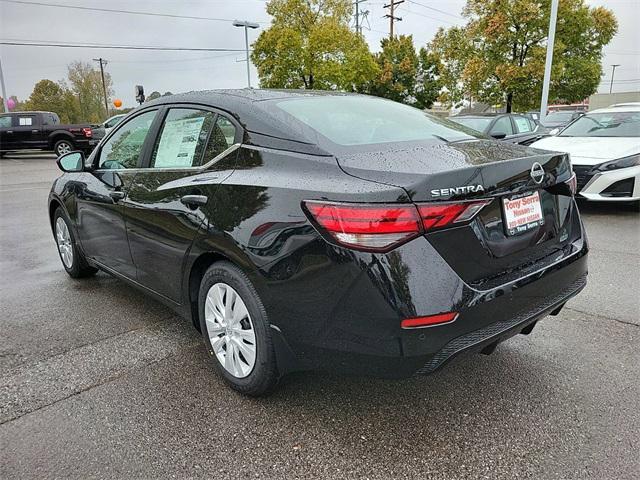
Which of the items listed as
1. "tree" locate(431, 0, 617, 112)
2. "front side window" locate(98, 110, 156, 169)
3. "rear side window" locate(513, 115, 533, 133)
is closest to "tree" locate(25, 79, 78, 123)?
"tree" locate(431, 0, 617, 112)

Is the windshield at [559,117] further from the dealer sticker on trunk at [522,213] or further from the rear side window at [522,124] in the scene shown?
the dealer sticker on trunk at [522,213]

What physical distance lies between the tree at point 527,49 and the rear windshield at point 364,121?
20.3 metres

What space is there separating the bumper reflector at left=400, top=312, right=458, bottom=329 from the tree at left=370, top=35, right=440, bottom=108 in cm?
3571

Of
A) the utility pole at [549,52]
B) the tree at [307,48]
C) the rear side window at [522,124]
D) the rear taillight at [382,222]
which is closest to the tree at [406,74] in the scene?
the tree at [307,48]

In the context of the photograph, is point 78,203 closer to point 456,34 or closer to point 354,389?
point 354,389

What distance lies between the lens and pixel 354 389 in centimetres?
266

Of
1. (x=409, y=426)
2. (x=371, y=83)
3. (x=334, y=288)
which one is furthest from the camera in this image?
(x=371, y=83)

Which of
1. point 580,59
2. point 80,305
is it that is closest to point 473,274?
point 80,305

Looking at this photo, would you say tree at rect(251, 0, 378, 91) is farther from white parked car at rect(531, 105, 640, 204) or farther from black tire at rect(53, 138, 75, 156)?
white parked car at rect(531, 105, 640, 204)

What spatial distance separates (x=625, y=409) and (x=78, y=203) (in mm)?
3957

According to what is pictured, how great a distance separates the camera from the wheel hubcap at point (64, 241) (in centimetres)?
449

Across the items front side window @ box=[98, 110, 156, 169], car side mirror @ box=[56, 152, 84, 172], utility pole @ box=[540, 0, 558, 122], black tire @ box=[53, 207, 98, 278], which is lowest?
black tire @ box=[53, 207, 98, 278]

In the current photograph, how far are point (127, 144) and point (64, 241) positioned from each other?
1.56 meters

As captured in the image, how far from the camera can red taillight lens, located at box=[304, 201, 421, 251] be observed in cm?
191
